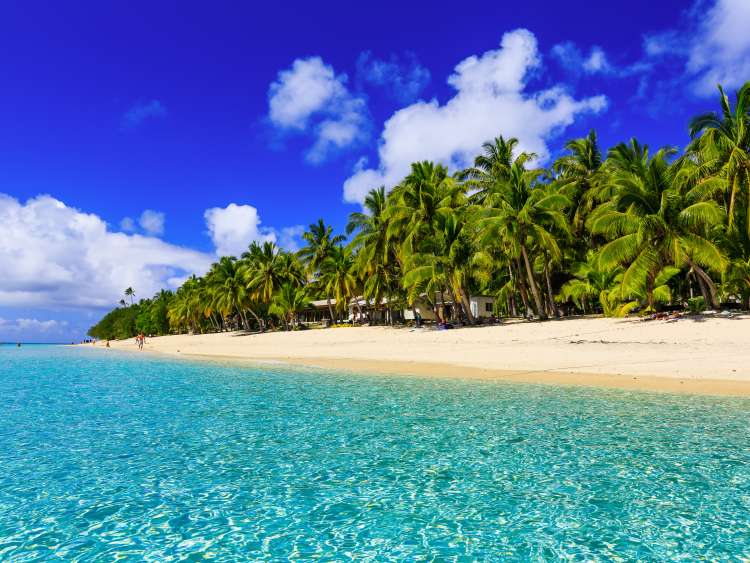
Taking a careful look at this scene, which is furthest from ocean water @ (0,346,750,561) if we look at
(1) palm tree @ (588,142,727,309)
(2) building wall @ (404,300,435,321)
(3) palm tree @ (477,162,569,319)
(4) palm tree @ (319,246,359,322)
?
(2) building wall @ (404,300,435,321)

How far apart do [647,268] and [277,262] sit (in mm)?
41612

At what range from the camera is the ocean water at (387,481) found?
15.2 feet

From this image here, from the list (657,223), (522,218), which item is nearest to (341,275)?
(522,218)

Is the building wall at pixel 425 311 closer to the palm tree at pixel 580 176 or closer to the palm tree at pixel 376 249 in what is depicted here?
the palm tree at pixel 376 249

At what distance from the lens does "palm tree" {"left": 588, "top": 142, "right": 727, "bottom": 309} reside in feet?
76.6

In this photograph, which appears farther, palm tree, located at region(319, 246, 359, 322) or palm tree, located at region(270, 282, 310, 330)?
palm tree, located at region(270, 282, 310, 330)

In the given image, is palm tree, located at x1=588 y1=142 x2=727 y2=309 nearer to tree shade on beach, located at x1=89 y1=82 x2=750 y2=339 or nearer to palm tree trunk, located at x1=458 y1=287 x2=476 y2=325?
tree shade on beach, located at x1=89 y1=82 x2=750 y2=339

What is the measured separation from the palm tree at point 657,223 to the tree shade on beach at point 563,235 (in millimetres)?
67

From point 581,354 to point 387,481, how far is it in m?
15.8

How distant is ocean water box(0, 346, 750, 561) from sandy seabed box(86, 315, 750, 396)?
324 cm

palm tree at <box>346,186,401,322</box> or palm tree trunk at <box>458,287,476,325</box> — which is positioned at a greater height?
palm tree at <box>346,186,401,322</box>

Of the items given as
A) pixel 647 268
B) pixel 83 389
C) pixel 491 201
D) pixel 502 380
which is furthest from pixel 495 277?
pixel 83 389

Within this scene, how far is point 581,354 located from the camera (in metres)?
19.7

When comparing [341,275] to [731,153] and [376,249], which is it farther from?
[731,153]
